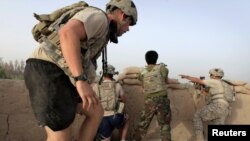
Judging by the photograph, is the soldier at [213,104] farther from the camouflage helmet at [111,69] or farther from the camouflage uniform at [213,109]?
the camouflage helmet at [111,69]

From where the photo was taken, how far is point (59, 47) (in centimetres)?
248

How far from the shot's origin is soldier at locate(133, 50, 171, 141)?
6.12 meters

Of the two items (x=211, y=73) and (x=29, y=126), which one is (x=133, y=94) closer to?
(x=211, y=73)

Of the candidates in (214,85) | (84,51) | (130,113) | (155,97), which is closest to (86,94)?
(84,51)

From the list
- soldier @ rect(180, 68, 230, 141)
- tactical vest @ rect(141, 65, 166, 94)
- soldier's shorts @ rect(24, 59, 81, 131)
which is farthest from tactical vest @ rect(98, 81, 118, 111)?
soldier's shorts @ rect(24, 59, 81, 131)

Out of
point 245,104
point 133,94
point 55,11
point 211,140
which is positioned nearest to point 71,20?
point 55,11

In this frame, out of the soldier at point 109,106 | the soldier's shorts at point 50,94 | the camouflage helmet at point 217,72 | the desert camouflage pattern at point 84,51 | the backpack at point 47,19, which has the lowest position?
the soldier at point 109,106

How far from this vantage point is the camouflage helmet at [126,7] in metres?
2.65

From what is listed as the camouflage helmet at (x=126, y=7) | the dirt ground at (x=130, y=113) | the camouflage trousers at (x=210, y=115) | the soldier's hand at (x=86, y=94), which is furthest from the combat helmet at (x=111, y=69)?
the soldier's hand at (x=86, y=94)

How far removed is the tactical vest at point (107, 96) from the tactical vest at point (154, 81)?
0.61 meters

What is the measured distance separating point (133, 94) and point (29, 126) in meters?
1.93

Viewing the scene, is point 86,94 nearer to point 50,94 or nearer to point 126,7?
point 50,94

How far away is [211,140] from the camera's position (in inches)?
220

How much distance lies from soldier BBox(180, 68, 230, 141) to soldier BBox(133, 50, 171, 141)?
2.57 feet
